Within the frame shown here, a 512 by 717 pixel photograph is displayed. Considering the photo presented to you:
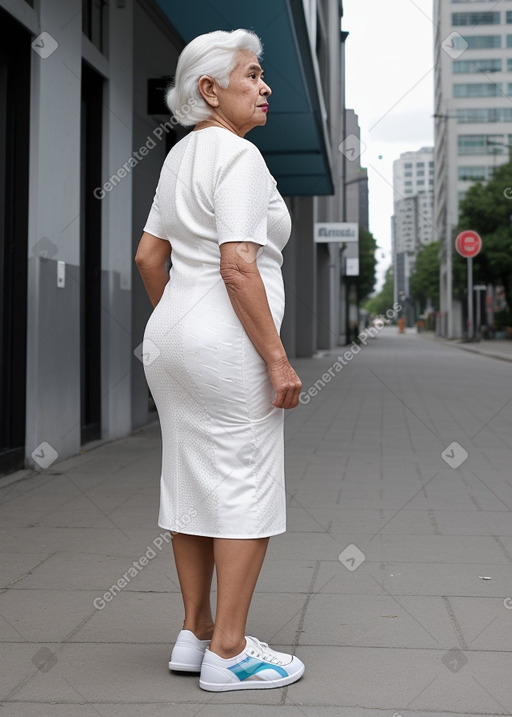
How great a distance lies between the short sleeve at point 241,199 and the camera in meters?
2.69

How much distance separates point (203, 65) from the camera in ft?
9.33

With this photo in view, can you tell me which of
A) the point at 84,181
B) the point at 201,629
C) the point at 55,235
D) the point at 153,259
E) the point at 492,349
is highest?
the point at 84,181

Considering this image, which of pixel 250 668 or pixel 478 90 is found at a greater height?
pixel 478 90

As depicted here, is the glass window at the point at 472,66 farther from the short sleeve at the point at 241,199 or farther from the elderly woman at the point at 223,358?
the short sleeve at the point at 241,199

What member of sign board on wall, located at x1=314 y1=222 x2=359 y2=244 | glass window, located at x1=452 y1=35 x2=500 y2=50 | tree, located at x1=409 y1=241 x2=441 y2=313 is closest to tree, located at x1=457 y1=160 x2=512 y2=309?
sign board on wall, located at x1=314 y1=222 x2=359 y2=244

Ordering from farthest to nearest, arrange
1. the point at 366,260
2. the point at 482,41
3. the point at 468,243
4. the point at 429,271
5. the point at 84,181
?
the point at 429,271 → the point at 482,41 → the point at 366,260 → the point at 468,243 → the point at 84,181

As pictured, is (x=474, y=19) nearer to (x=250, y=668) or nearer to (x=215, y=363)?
(x=215, y=363)

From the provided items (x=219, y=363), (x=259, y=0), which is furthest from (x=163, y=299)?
(x=259, y=0)

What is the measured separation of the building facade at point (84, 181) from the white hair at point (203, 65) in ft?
13.6

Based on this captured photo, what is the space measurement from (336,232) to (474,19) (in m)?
72.6

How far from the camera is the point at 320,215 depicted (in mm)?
38625

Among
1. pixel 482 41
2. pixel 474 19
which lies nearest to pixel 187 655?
pixel 474 19

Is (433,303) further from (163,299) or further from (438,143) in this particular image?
(163,299)

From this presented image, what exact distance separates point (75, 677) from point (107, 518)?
8.44ft
